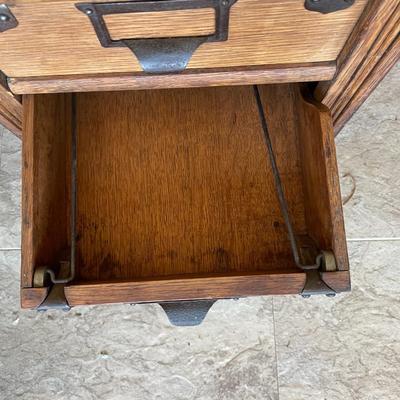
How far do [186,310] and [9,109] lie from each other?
351 mm

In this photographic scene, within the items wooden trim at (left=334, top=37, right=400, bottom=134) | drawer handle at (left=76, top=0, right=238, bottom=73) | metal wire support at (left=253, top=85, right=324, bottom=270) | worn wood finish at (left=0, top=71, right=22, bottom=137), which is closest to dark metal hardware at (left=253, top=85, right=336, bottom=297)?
metal wire support at (left=253, top=85, right=324, bottom=270)

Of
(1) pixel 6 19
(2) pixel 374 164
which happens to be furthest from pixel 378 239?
(1) pixel 6 19

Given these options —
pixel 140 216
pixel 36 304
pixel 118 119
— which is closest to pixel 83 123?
pixel 118 119

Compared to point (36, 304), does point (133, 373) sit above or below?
below

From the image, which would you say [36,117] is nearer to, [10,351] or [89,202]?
[89,202]

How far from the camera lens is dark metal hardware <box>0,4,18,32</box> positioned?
1.51 feet

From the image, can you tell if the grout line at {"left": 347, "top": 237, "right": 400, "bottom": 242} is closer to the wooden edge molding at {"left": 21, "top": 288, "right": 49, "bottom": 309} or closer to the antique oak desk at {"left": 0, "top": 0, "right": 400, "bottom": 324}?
the antique oak desk at {"left": 0, "top": 0, "right": 400, "bottom": 324}

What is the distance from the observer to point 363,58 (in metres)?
0.58

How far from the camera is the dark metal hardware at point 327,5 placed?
1.59 ft

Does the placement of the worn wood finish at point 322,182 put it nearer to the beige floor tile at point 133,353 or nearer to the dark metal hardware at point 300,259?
the dark metal hardware at point 300,259

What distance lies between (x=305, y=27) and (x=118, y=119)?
0.36 m

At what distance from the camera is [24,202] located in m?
0.64

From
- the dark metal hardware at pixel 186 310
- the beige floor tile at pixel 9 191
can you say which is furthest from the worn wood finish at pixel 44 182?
the beige floor tile at pixel 9 191

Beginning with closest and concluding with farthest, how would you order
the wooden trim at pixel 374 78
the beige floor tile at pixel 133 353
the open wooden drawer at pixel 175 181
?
1. the wooden trim at pixel 374 78
2. the open wooden drawer at pixel 175 181
3. the beige floor tile at pixel 133 353
